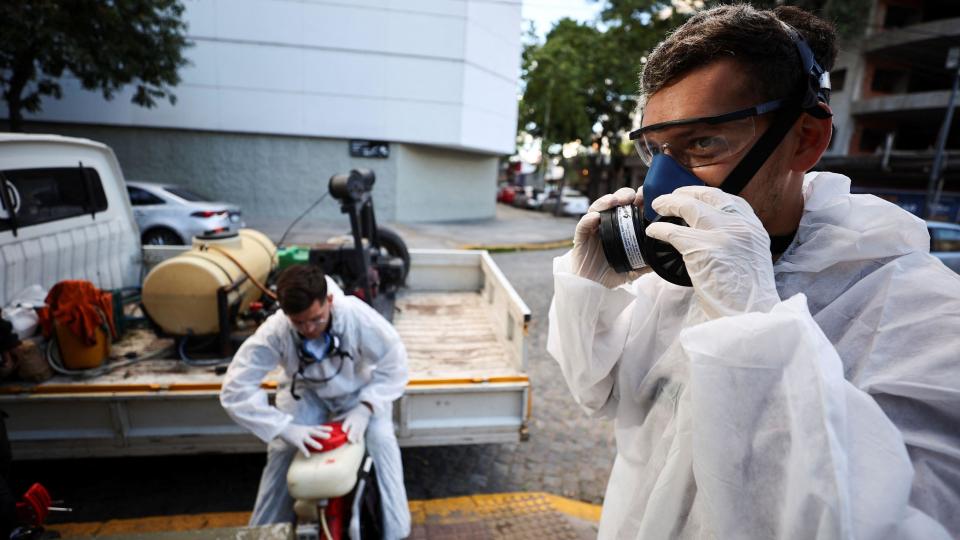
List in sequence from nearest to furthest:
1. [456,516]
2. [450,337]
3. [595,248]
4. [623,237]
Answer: [623,237] → [595,248] → [456,516] → [450,337]

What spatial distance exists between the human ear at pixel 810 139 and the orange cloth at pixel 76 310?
3607mm

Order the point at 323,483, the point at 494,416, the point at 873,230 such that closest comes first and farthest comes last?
the point at 873,230
the point at 323,483
the point at 494,416

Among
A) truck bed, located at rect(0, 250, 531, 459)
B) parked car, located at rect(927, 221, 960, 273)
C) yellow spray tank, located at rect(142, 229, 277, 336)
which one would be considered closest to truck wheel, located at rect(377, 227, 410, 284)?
truck bed, located at rect(0, 250, 531, 459)

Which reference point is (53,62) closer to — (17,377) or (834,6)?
(17,377)

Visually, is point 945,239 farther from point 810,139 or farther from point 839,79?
point 839,79

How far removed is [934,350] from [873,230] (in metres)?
0.29

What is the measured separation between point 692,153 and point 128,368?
3466 millimetres

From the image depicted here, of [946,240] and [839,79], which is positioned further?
[839,79]

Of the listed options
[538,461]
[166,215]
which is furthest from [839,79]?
[166,215]

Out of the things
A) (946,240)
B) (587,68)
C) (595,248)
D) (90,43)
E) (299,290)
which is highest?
(587,68)

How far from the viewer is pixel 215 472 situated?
3.28 m

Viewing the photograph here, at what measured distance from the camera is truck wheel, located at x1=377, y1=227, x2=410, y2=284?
5.30 meters

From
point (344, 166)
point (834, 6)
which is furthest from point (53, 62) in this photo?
point (834, 6)

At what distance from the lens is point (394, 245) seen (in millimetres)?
5477
